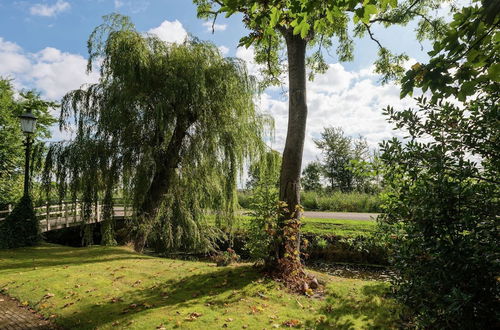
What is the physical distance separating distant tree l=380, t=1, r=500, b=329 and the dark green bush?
10.9m

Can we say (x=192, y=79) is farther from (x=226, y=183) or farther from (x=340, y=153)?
(x=340, y=153)

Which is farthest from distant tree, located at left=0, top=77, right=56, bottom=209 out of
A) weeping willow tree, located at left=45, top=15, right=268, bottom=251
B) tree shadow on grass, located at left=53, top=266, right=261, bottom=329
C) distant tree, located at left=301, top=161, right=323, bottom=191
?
distant tree, located at left=301, top=161, right=323, bottom=191

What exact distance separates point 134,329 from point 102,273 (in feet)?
9.90

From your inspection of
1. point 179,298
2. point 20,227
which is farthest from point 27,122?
point 179,298

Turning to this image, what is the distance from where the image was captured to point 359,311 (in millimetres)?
4938

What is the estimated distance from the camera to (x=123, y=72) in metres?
8.83

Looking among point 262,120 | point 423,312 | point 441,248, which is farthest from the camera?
point 262,120

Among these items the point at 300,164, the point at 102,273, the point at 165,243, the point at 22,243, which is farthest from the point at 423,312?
the point at 22,243

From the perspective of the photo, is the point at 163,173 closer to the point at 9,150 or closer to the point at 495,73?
the point at 495,73

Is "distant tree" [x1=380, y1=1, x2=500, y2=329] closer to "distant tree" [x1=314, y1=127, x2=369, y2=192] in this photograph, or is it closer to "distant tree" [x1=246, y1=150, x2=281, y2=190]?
"distant tree" [x1=246, y1=150, x2=281, y2=190]

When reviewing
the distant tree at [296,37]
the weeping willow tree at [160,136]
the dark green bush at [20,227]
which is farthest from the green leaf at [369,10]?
the dark green bush at [20,227]

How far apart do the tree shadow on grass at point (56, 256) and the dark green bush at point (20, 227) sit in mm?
474

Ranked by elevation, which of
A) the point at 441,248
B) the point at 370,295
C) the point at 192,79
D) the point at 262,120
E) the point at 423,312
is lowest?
the point at 370,295

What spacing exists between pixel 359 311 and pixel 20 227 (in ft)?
33.2
